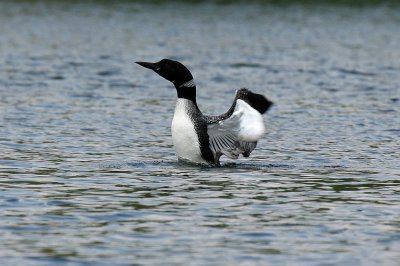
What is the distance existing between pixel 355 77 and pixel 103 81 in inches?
284

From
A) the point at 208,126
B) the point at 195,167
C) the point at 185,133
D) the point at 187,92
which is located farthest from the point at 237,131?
the point at 187,92

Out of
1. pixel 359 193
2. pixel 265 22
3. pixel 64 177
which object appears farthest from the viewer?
pixel 265 22

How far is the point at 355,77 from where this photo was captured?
3350cm

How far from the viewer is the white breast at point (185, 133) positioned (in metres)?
16.9

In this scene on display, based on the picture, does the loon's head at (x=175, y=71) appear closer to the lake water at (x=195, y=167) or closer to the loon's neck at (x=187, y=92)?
the loon's neck at (x=187, y=92)

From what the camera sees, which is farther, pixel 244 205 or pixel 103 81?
pixel 103 81

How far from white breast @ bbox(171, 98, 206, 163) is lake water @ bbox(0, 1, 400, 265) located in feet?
1.05

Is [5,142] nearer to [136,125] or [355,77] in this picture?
[136,125]

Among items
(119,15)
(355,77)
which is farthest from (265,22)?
(355,77)

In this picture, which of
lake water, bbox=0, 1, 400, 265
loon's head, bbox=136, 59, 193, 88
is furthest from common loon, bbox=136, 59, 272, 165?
lake water, bbox=0, 1, 400, 265

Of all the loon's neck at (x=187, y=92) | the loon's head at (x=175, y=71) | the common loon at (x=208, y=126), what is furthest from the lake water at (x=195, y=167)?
the loon's head at (x=175, y=71)

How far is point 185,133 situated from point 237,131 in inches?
31.2

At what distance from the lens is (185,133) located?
16.9 meters

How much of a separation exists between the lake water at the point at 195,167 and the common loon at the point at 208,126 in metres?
0.30
